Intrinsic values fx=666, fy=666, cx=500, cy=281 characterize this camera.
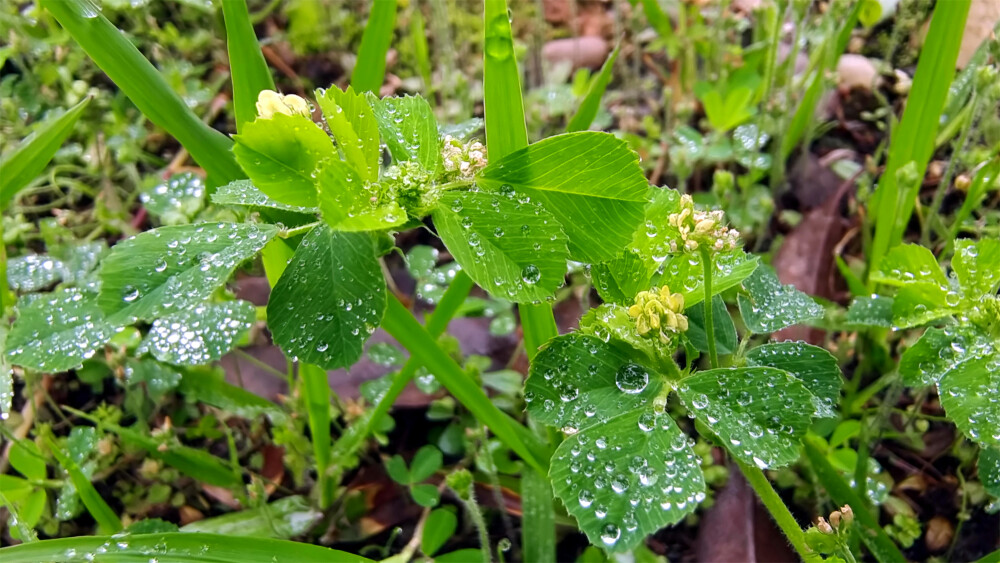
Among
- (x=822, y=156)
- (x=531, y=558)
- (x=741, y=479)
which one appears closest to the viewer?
(x=531, y=558)

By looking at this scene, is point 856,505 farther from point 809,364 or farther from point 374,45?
point 374,45

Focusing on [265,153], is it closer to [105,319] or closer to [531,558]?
[105,319]

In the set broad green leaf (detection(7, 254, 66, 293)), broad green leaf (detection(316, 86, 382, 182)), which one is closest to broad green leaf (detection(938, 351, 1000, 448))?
broad green leaf (detection(316, 86, 382, 182))

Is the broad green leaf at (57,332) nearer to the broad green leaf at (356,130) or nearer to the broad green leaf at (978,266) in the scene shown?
the broad green leaf at (356,130)

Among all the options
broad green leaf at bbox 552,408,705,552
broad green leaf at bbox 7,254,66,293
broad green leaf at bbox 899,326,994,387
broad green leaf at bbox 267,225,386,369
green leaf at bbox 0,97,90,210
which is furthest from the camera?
broad green leaf at bbox 7,254,66,293

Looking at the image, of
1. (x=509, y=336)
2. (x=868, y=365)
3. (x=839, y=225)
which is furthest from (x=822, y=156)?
(x=509, y=336)

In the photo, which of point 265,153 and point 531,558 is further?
point 531,558

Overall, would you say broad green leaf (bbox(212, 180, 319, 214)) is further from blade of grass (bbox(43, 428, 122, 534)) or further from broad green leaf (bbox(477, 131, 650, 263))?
blade of grass (bbox(43, 428, 122, 534))
